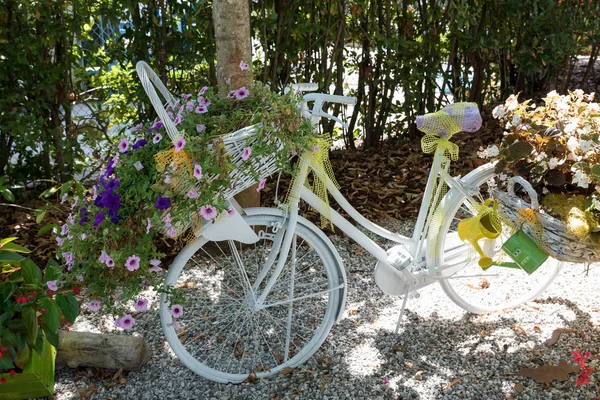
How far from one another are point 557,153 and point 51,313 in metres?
2.03

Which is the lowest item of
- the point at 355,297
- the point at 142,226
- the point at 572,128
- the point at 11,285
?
the point at 355,297

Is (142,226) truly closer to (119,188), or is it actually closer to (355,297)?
(119,188)

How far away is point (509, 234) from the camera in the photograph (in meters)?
2.89

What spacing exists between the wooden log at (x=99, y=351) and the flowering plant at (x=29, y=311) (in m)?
0.25

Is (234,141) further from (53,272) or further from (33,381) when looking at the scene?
(33,381)

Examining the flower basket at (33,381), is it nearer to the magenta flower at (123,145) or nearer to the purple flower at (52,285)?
the purple flower at (52,285)

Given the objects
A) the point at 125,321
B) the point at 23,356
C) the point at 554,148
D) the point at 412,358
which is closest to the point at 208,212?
the point at 125,321

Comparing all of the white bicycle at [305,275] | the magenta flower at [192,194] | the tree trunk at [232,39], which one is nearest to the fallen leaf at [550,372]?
the white bicycle at [305,275]

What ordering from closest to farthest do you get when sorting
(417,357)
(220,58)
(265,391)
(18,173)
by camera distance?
1. (265,391)
2. (417,357)
3. (220,58)
4. (18,173)

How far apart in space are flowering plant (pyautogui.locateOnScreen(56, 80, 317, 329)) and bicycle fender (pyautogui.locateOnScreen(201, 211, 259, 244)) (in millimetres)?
28

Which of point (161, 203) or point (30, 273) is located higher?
point (161, 203)

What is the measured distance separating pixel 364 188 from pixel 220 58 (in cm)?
152

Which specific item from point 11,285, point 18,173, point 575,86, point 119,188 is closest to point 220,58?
point 119,188

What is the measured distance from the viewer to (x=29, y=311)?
2549 millimetres
